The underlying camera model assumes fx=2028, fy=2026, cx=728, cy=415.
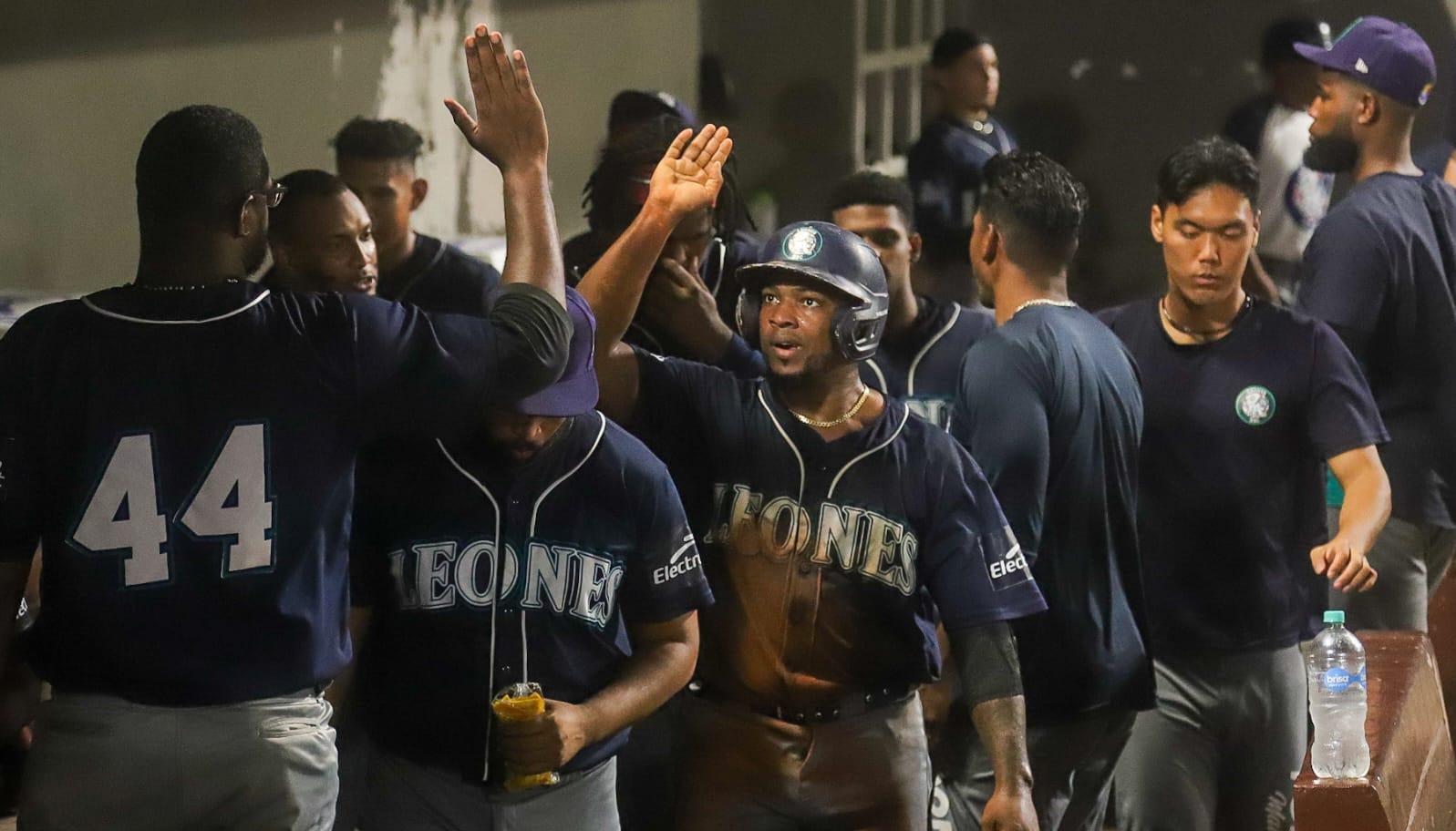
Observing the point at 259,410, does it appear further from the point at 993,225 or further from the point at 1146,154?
the point at 1146,154

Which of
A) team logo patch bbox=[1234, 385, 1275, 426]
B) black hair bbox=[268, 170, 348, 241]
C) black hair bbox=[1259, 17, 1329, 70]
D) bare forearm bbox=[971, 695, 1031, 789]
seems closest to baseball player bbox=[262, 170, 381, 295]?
black hair bbox=[268, 170, 348, 241]

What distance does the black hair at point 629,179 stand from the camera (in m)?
5.55

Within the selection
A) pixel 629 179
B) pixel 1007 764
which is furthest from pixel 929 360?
pixel 1007 764

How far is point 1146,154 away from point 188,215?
9321mm

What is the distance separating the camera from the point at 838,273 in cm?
459

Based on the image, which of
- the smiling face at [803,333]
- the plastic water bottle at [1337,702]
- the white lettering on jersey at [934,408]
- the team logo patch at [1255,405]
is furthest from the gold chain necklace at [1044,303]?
the plastic water bottle at [1337,702]

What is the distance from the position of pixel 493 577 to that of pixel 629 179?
Answer: 1.80 metres

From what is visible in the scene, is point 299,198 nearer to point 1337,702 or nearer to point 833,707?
point 833,707

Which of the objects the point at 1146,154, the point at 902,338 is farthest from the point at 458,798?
the point at 1146,154

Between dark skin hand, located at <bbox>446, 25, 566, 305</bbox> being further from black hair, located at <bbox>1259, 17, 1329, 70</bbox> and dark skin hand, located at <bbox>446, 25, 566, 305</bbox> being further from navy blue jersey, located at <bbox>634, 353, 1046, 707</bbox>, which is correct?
black hair, located at <bbox>1259, 17, 1329, 70</bbox>

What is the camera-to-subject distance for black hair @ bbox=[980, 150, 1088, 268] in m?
5.23

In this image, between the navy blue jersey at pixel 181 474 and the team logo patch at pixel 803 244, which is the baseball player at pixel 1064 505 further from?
the navy blue jersey at pixel 181 474

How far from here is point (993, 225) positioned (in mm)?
5320

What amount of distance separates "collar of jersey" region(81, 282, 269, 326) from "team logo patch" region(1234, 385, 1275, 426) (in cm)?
293
